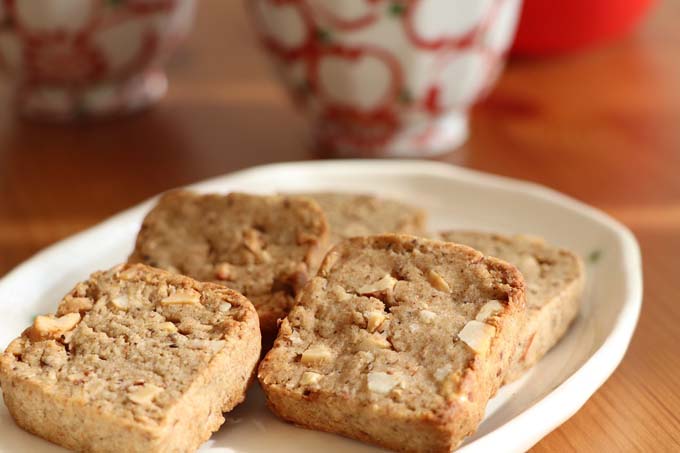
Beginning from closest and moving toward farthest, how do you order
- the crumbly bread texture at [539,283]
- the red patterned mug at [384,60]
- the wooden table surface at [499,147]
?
the crumbly bread texture at [539,283] < the wooden table surface at [499,147] < the red patterned mug at [384,60]

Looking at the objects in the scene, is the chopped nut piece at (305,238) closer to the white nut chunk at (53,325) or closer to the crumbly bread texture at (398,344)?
the crumbly bread texture at (398,344)

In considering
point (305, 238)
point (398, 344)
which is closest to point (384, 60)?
point (305, 238)

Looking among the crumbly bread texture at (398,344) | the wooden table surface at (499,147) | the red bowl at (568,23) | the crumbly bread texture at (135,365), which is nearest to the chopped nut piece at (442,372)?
the crumbly bread texture at (398,344)

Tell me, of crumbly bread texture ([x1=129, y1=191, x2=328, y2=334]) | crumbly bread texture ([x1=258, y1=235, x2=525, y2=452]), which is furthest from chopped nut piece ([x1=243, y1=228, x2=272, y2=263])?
crumbly bread texture ([x1=258, y1=235, x2=525, y2=452])

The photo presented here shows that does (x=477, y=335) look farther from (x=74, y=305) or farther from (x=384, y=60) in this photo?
(x=384, y=60)

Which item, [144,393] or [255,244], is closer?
[144,393]

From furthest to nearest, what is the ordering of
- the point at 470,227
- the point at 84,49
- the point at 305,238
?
1. the point at 84,49
2. the point at 470,227
3. the point at 305,238

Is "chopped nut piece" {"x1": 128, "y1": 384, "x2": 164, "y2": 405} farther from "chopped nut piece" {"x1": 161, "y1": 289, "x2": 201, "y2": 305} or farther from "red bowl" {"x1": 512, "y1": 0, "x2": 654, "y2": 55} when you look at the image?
"red bowl" {"x1": 512, "y1": 0, "x2": 654, "y2": 55}
